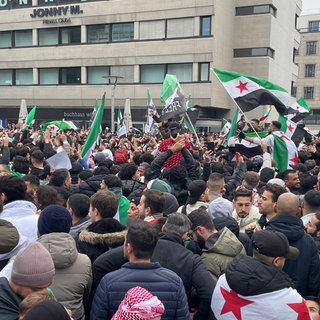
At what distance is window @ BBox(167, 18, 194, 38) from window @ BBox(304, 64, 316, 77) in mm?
34737

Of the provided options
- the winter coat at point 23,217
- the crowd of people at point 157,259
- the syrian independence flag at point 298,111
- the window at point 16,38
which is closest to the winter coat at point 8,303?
the crowd of people at point 157,259

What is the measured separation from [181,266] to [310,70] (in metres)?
66.3

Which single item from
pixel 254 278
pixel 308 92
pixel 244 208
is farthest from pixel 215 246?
pixel 308 92

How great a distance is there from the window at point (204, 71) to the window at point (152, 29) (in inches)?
171

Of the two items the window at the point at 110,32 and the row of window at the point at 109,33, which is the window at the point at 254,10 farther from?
the window at the point at 110,32

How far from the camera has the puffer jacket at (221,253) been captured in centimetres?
360

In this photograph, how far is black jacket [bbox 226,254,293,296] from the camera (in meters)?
2.81

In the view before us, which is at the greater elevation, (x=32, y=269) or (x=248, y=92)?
(x=248, y=92)

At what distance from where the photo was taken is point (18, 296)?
107 inches

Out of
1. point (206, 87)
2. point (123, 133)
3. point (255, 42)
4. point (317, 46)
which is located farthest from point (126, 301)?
point (317, 46)

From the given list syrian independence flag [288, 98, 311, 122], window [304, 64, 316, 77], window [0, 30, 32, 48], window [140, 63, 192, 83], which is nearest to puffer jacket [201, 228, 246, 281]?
syrian independence flag [288, 98, 311, 122]

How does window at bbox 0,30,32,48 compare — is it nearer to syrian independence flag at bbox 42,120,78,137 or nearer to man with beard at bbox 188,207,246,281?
syrian independence flag at bbox 42,120,78,137

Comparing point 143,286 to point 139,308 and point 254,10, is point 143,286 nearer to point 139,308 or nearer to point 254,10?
point 139,308

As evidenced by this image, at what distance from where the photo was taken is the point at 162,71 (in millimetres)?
36781
